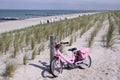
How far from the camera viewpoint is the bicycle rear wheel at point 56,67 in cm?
611

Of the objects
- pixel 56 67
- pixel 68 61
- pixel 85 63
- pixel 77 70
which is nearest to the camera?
pixel 56 67

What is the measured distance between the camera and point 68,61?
6.57 m

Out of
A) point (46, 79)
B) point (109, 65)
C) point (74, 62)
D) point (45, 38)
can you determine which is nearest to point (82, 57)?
point (74, 62)

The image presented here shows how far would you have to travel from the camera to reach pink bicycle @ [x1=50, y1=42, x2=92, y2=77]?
6.18 meters

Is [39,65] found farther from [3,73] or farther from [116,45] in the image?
[116,45]

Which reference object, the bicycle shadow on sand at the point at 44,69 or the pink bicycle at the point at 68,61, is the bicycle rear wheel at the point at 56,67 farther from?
the bicycle shadow on sand at the point at 44,69

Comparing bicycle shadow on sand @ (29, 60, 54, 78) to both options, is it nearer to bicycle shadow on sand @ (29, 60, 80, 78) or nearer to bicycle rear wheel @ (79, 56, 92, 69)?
bicycle shadow on sand @ (29, 60, 80, 78)

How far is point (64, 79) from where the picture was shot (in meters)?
6.00

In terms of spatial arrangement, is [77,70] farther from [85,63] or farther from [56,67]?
[56,67]

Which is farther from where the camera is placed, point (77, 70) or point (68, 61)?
point (77, 70)

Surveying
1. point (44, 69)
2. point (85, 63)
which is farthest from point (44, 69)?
point (85, 63)

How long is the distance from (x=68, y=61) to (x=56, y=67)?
19.1 inches

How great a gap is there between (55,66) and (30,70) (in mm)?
708

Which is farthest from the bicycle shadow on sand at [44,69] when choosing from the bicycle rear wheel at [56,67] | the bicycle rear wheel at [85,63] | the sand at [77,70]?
the bicycle rear wheel at [85,63]
